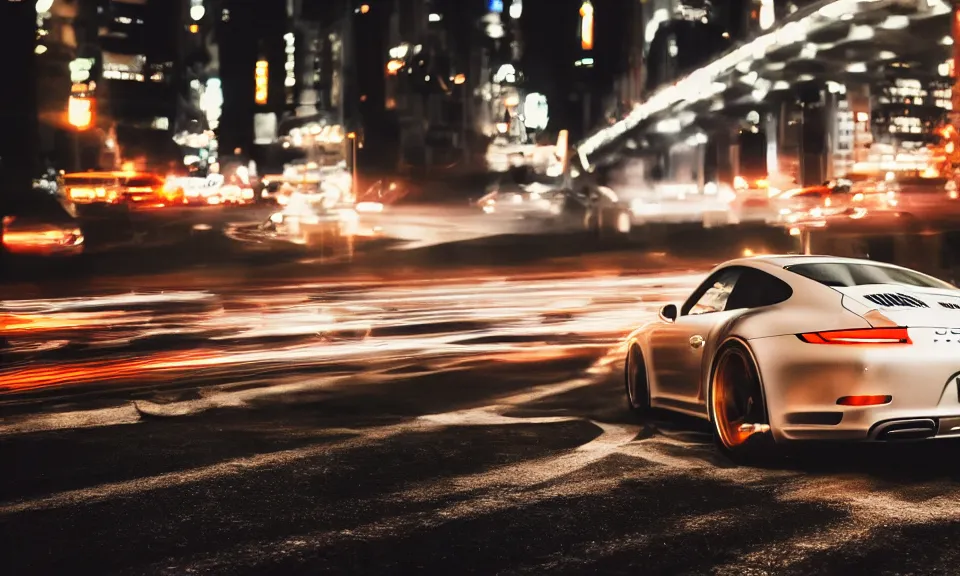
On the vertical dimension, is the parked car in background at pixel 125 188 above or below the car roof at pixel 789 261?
above

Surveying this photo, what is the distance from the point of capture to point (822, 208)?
40.1 m

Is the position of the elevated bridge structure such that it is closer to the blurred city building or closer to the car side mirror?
the blurred city building

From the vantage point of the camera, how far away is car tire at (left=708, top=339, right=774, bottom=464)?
6641 millimetres

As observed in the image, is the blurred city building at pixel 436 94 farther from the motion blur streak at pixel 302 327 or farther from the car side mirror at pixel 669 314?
the car side mirror at pixel 669 314

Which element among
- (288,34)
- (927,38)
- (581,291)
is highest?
(288,34)

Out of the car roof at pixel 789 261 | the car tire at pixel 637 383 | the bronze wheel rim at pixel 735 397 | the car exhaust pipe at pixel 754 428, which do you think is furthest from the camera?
the car tire at pixel 637 383

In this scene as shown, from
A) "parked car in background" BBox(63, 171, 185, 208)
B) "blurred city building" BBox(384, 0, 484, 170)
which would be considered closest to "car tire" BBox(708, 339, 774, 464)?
"parked car in background" BBox(63, 171, 185, 208)

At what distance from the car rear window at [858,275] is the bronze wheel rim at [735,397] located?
66cm

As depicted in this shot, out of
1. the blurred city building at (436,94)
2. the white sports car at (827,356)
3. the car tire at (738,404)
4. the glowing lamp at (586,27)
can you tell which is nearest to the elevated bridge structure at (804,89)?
the blurred city building at (436,94)

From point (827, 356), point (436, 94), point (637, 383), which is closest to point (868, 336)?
point (827, 356)

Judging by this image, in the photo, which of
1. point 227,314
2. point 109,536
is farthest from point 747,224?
point 109,536

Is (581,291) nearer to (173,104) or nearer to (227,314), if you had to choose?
(227,314)

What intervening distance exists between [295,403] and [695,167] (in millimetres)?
145678

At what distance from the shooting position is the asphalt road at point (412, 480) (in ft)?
16.0
